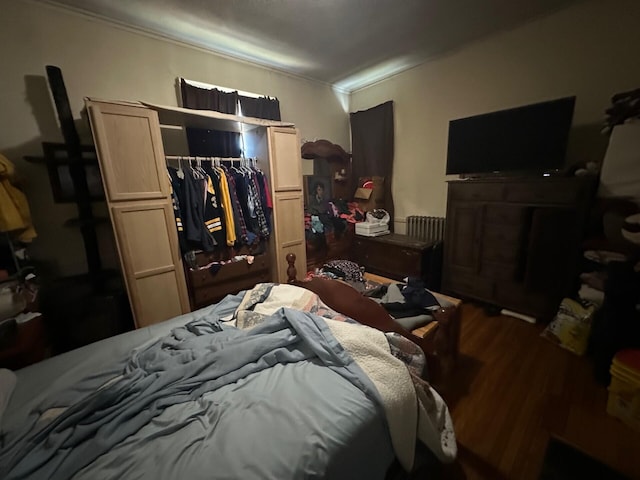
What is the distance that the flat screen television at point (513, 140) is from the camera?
199 centimetres

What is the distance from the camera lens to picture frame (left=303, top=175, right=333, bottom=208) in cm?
331

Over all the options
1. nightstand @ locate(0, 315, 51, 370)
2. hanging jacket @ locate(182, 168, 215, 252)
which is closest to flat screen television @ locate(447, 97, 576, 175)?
hanging jacket @ locate(182, 168, 215, 252)

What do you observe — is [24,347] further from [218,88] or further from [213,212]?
[218,88]

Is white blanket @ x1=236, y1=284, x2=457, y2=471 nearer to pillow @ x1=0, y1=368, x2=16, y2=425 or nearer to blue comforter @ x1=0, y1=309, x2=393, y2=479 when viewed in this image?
blue comforter @ x1=0, y1=309, x2=393, y2=479

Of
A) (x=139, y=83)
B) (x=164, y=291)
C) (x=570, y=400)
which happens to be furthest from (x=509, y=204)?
(x=139, y=83)

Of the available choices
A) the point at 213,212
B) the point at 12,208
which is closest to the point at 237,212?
the point at 213,212

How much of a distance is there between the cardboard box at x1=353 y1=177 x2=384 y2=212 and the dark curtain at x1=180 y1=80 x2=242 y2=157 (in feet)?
5.53

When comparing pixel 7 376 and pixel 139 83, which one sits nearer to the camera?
pixel 7 376

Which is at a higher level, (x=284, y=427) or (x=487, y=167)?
(x=487, y=167)

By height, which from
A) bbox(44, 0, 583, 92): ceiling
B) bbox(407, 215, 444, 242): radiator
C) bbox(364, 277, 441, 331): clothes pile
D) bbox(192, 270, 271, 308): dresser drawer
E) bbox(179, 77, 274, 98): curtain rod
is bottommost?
bbox(192, 270, 271, 308): dresser drawer

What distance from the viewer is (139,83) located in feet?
7.36

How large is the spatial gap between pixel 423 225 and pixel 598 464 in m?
2.38

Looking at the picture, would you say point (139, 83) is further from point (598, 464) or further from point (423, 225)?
point (598, 464)

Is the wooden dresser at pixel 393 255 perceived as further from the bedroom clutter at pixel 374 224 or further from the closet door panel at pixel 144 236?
the closet door panel at pixel 144 236
